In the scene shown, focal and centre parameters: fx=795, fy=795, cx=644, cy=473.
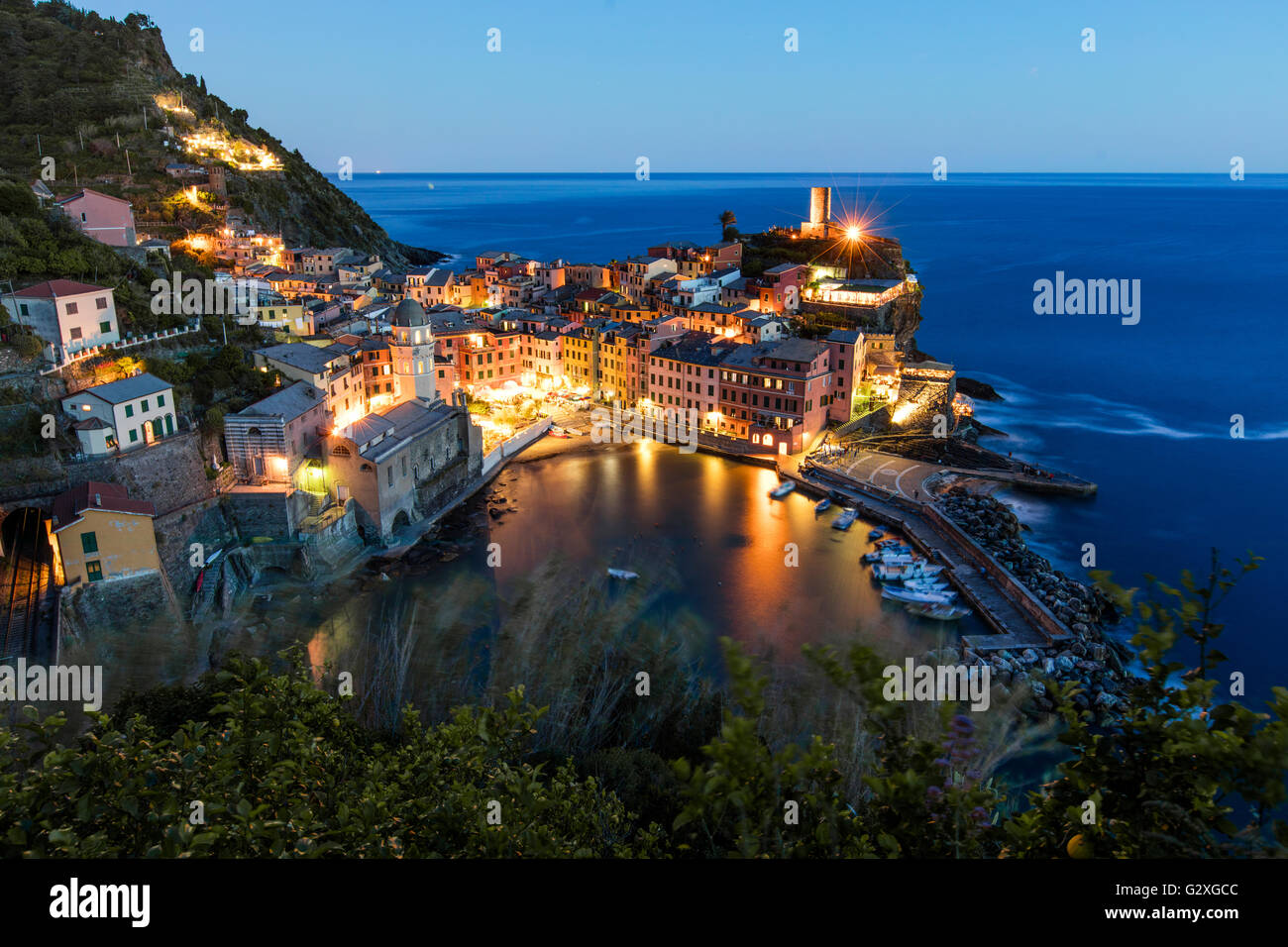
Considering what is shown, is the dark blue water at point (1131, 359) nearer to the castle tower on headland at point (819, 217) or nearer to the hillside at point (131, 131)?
the castle tower on headland at point (819, 217)

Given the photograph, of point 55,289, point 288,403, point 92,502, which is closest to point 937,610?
point 288,403

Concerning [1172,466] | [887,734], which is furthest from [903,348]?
[887,734]

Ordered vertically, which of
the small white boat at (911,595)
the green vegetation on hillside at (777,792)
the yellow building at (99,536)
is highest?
the green vegetation on hillside at (777,792)

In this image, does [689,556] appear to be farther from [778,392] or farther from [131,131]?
[131,131]

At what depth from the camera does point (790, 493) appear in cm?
1977

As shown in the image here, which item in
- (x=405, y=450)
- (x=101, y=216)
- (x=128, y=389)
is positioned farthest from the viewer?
(x=101, y=216)

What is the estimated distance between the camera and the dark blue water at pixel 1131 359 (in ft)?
56.7

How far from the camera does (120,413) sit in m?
13.3

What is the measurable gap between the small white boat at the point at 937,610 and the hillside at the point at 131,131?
25.8 metres

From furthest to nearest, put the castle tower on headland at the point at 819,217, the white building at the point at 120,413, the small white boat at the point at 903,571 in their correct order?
the castle tower on headland at the point at 819,217 → the small white boat at the point at 903,571 → the white building at the point at 120,413

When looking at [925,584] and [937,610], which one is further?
[925,584]

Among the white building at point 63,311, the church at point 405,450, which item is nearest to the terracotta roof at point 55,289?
the white building at point 63,311

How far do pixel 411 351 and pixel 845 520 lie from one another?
11170mm
